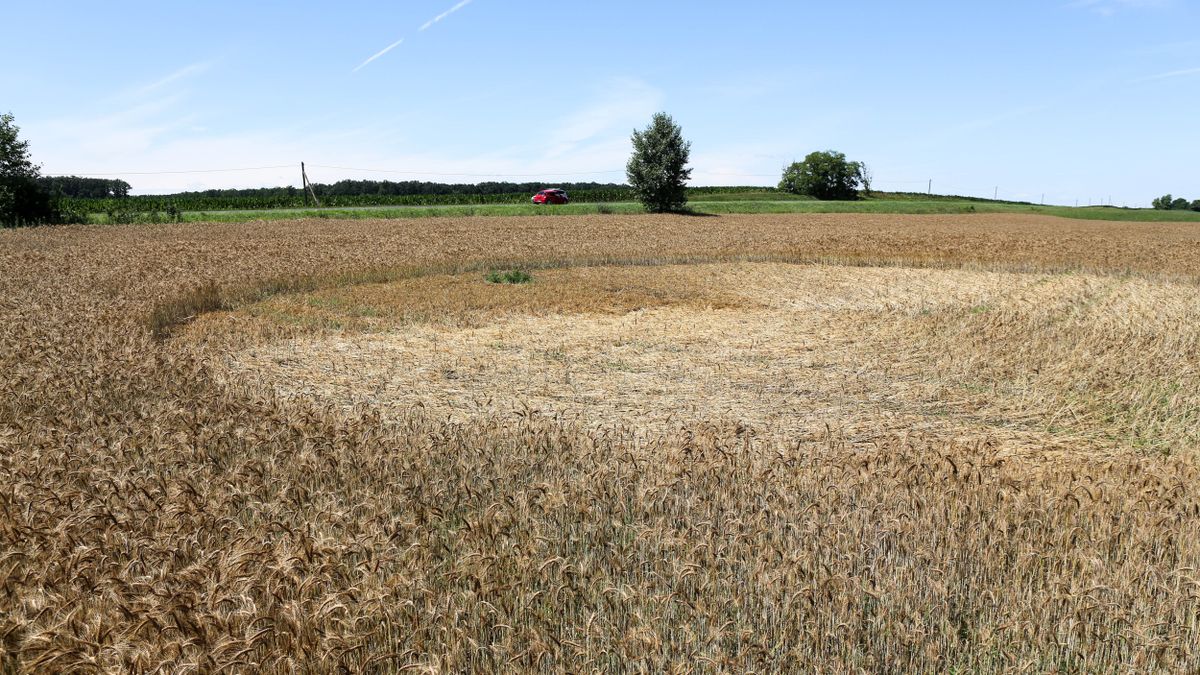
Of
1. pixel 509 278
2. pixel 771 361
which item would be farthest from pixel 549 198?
pixel 771 361

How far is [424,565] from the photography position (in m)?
5.26

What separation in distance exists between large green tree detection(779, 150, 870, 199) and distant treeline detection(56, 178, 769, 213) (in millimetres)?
5947

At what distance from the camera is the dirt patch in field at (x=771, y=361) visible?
1048 centimetres

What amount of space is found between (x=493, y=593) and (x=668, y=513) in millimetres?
1892

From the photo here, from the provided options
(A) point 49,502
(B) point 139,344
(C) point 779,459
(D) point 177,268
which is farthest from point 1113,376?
(D) point 177,268

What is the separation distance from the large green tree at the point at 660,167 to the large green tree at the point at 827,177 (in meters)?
37.0

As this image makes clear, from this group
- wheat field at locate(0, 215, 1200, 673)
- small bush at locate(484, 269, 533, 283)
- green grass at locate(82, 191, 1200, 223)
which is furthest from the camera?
green grass at locate(82, 191, 1200, 223)

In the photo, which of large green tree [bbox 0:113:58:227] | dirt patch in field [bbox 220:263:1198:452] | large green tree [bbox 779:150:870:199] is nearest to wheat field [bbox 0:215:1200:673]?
dirt patch in field [bbox 220:263:1198:452]

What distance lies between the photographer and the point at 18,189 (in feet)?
168

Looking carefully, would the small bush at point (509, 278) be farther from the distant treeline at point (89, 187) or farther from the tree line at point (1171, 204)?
the tree line at point (1171, 204)

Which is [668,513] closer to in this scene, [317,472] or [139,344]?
[317,472]

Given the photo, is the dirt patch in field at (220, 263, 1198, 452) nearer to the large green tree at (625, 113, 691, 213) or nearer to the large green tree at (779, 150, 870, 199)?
the large green tree at (625, 113, 691, 213)

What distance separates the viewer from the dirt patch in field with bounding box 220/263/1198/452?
10477 mm

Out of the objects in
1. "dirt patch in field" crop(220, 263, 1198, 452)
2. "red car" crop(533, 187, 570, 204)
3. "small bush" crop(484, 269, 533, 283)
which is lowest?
"dirt patch in field" crop(220, 263, 1198, 452)
